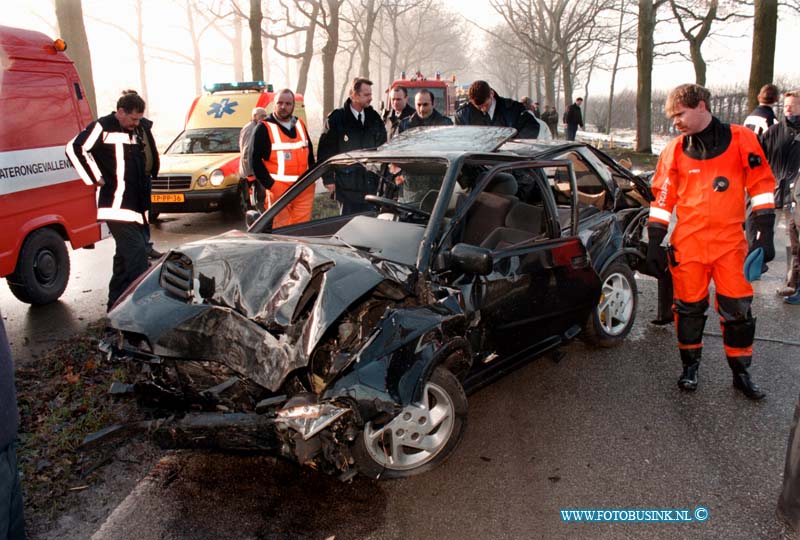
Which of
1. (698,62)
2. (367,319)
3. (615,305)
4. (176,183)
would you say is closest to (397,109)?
(176,183)

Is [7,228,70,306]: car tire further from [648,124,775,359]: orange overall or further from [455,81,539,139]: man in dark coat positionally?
[648,124,775,359]: orange overall

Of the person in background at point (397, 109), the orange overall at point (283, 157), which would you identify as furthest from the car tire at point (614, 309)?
the person in background at point (397, 109)

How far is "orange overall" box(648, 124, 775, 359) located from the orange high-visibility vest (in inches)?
162

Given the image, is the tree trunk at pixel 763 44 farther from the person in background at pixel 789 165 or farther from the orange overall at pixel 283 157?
the orange overall at pixel 283 157

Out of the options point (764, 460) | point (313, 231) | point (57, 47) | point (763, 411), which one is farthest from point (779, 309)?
point (57, 47)

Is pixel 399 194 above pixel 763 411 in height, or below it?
above

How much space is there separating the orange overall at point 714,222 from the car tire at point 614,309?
2.03ft

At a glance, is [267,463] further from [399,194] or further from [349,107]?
[349,107]

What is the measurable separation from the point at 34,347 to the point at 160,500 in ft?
9.10

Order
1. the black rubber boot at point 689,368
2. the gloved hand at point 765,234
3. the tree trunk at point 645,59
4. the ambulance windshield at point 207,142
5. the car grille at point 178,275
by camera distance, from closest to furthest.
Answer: the car grille at point 178,275, the gloved hand at point 765,234, the black rubber boot at point 689,368, the ambulance windshield at point 207,142, the tree trunk at point 645,59

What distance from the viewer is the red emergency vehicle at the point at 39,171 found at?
17.3 ft

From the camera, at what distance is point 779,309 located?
216 inches

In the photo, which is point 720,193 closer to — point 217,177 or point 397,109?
point 397,109

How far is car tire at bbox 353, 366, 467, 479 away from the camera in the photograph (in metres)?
2.78
